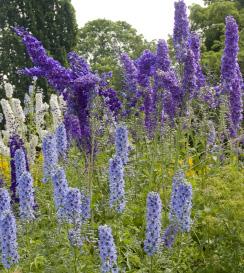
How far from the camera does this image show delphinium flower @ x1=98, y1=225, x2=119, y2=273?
3697 mm

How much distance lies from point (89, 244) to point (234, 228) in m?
1.22

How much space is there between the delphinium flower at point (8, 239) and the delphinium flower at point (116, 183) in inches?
31.9

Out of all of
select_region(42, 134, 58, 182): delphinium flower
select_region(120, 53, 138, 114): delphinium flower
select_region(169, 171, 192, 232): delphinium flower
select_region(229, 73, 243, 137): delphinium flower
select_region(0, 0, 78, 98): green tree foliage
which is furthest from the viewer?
select_region(0, 0, 78, 98): green tree foliage

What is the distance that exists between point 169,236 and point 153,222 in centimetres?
58

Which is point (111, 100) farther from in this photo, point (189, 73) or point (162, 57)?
point (189, 73)

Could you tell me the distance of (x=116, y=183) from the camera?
4406 millimetres

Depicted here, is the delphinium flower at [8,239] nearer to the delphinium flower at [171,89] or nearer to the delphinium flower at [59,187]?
the delphinium flower at [59,187]

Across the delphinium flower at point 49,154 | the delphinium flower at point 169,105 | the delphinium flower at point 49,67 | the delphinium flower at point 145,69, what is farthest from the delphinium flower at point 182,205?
the delphinium flower at point 145,69

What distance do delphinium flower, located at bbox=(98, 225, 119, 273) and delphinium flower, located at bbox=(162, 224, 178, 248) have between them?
796 mm

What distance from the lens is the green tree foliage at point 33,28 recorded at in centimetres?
2330

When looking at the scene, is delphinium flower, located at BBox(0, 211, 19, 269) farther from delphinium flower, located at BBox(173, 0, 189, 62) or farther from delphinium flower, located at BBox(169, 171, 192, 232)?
delphinium flower, located at BBox(173, 0, 189, 62)

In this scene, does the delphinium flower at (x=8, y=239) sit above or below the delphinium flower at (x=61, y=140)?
below

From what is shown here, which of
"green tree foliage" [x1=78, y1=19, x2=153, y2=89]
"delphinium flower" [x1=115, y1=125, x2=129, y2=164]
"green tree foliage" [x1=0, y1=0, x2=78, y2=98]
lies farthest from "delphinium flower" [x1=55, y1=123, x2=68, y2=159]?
"green tree foliage" [x1=78, y1=19, x2=153, y2=89]

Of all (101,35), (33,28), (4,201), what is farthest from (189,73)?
(101,35)
